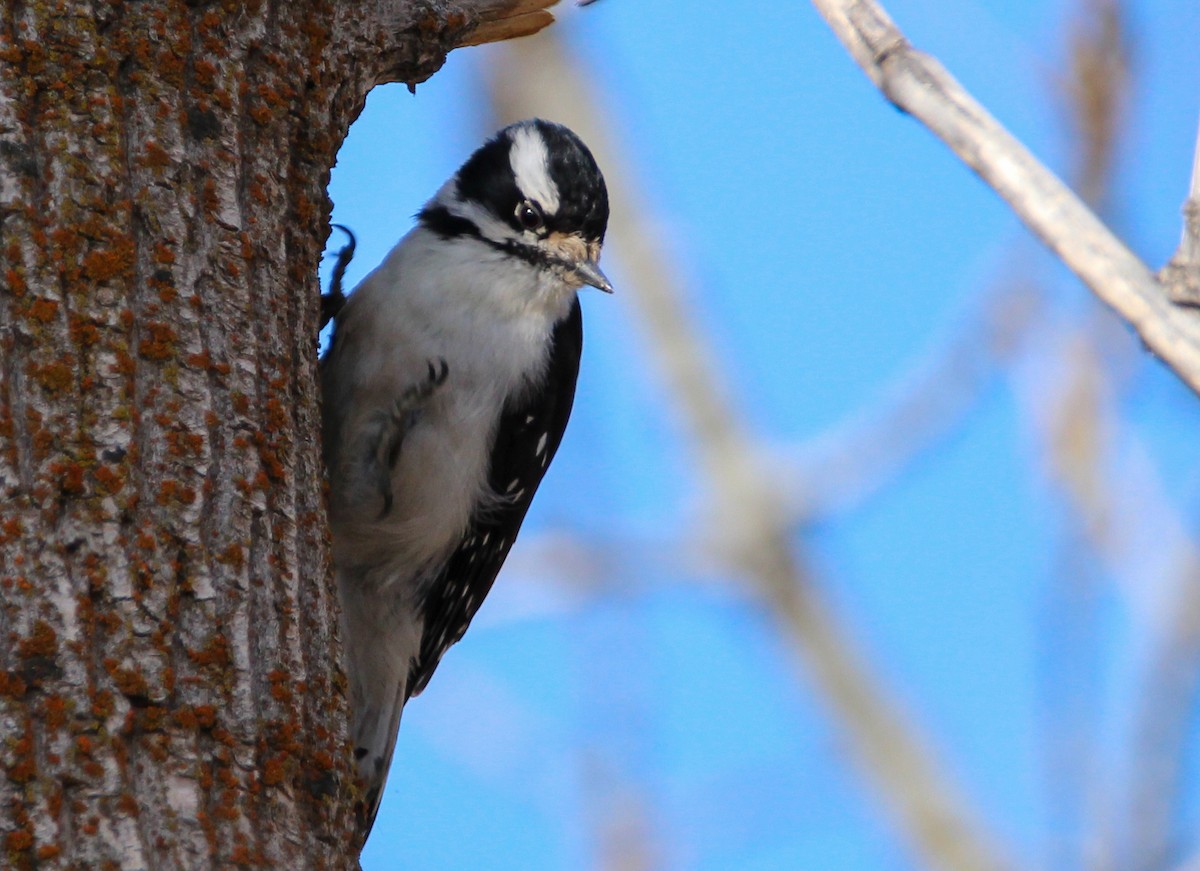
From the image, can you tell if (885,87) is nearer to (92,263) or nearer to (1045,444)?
(92,263)

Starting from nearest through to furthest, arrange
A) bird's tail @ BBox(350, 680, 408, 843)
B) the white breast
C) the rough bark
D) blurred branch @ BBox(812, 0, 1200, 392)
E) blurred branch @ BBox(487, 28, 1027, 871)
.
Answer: blurred branch @ BBox(812, 0, 1200, 392) → the rough bark → the white breast → bird's tail @ BBox(350, 680, 408, 843) → blurred branch @ BBox(487, 28, 1027, 871)

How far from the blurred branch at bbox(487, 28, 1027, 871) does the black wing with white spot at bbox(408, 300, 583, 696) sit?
11.6 feet

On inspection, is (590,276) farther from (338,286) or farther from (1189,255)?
(1189,255)

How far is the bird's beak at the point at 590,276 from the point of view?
12.3 ft

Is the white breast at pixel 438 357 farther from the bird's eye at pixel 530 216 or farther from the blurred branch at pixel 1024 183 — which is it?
the blurred branch at pixel 1024 183

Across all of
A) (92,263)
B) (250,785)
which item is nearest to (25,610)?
(250,785)

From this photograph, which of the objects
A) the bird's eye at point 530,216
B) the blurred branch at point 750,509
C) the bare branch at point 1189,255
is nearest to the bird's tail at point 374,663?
the bird's eye at point 530,216

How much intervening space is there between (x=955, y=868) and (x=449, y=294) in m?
4.55

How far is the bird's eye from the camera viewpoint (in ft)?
12.4

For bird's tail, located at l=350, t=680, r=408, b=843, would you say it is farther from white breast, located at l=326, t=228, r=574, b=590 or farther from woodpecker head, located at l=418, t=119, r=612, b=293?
woodpecker head, located at l=418, t=119, r=612, b=293

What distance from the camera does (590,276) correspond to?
3.76 m

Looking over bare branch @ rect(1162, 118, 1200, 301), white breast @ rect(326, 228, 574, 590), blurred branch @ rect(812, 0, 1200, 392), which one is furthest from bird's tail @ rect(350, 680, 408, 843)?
bare branch @ rect(1162, 118, 1200, 301)

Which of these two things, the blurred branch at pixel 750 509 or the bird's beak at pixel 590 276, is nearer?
the bird's beak at pixel 590 276

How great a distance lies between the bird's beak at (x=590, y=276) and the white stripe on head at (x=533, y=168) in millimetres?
157
